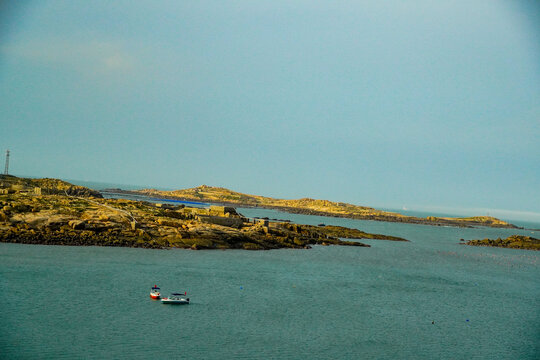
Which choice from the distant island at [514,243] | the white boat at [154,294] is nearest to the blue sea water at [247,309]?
the white boat at [154,294]

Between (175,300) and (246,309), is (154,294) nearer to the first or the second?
(175,300)

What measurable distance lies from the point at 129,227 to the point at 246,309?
43.0 m

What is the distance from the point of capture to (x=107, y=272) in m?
51.7

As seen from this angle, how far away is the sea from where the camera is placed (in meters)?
32.1

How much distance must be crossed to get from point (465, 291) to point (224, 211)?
52.1 metres

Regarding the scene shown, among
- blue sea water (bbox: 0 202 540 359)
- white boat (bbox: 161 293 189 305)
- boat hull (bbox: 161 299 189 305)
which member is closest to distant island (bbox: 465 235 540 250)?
blue sea water (bbox: 0 202 540 359)

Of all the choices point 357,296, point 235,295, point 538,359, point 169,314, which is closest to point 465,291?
point 357,296

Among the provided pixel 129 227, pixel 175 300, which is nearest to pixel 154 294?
pixel 175 300

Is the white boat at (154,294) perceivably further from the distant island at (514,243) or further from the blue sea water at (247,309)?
the distant island at (514,243)

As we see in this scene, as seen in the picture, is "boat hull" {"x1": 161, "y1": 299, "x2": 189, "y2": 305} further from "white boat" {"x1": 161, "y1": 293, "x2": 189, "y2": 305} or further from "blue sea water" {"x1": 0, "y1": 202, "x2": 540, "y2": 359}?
"blue sea water" {"x1": 0, "y1": 202, "x2": 540, "y2": 359}

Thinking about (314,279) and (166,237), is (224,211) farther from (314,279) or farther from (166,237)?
(314,279)

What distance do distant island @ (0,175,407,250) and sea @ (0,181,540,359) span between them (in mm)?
3982

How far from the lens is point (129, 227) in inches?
3083

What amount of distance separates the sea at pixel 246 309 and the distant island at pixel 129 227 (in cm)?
398
